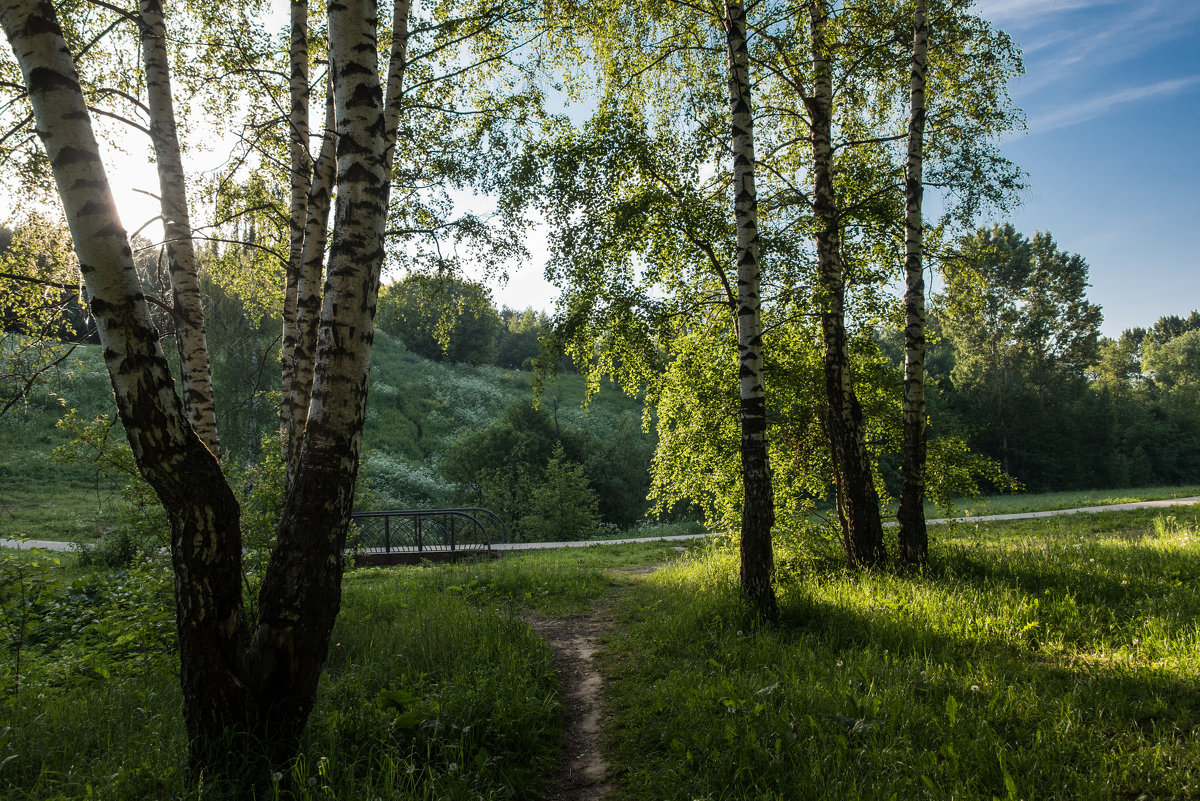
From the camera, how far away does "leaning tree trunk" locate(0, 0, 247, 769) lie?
2.76 m

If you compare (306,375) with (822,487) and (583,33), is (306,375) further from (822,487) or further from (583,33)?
(822,487)

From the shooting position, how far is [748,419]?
6.46m

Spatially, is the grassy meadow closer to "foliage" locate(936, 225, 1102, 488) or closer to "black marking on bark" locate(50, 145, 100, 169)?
"black marking on bark" locate(50, 145, 100, 169)

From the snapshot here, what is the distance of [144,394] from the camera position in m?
2.79

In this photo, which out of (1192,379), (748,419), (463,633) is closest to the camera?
(463,633)

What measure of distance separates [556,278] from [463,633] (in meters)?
4.55

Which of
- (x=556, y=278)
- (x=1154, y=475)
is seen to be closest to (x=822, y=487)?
(x=556, y=278)

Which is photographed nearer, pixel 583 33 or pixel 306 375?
pixel 306 375

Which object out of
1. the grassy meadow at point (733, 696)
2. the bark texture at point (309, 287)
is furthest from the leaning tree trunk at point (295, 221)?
the grassy meadow at point (733, 696)

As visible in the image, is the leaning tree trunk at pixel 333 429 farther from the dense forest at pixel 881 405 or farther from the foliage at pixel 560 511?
the foliage at pixel 560 511

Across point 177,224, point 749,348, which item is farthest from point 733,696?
point 177,224

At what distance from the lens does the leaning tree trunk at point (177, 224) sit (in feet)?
19.2

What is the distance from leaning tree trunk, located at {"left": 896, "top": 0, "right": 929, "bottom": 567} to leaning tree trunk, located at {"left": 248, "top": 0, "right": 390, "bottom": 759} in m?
6.60

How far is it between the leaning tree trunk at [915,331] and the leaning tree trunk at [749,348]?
2.39 meters
